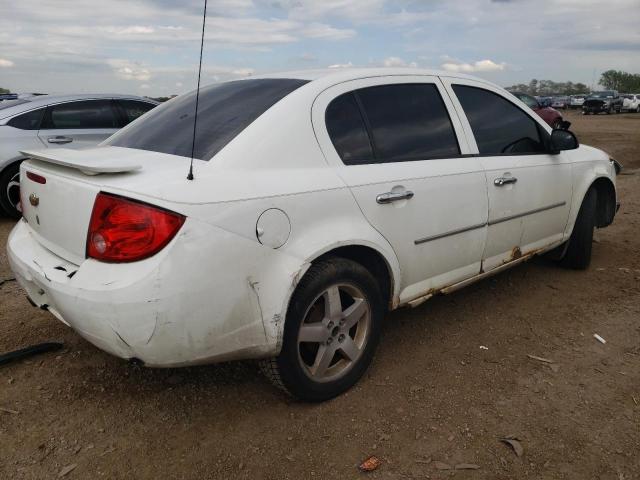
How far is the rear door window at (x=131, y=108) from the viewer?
23.9ft

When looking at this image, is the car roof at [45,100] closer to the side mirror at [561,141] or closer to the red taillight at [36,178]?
the red taillight at [36,178]

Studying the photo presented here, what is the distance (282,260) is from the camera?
2283 millimetres

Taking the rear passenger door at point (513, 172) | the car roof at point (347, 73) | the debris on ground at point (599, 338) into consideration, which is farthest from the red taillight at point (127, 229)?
the debris on ground at point (599, 338)

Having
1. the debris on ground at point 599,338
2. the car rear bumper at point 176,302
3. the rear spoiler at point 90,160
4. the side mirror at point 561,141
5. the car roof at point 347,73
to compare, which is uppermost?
the car roof at point 347,73

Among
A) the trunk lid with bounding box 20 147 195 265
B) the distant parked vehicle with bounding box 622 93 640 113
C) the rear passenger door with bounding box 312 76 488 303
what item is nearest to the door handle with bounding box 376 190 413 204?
the rear passenger door with bounding box 312 76 488 303

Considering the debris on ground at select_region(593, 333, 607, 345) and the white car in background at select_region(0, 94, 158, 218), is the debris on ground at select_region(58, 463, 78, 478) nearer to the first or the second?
the debris on ground at select_region(593, 333, 607, 345)

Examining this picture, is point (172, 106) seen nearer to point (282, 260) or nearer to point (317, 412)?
point (282, 260)

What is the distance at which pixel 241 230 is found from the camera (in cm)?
216

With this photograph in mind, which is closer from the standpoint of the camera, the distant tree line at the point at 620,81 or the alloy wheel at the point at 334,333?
the alloy wheel at the point at 334,333

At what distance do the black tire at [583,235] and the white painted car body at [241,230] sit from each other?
1.66 metres

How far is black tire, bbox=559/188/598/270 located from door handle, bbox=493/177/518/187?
130 cm

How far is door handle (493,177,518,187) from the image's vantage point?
336cm

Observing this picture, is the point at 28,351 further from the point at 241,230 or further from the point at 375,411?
the point at 375,411

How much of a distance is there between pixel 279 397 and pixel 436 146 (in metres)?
1.69
